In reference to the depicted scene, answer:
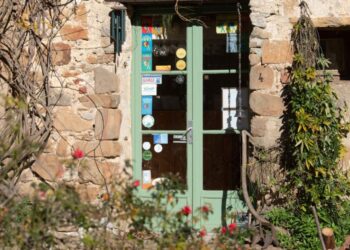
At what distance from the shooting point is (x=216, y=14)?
21.3 feet

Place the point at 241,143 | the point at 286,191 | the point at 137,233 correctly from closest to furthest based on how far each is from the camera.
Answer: the point at 137,233 < the point at 286,191 < the point at 241,143

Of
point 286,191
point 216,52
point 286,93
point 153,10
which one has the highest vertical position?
point 153,10

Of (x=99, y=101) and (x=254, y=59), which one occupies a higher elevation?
(x=254, y=59)

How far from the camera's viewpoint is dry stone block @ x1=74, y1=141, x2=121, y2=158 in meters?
6.25

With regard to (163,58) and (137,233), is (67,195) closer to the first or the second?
(137,233)

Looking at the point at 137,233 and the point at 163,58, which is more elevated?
the point at 163,58

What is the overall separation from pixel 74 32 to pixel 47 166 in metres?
1.32

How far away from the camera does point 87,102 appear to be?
6.30 metres

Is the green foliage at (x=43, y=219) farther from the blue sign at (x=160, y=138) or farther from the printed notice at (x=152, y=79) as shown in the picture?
the printed notice at (x=152, y=79)

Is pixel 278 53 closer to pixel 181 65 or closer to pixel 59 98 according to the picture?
pixel 181 65

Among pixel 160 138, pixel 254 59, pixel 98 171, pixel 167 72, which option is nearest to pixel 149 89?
pixel 167 72

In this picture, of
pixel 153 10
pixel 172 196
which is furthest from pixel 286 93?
pixel 172 196

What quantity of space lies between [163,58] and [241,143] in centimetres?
117

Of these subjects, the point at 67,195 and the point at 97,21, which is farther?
the point at 97,21
